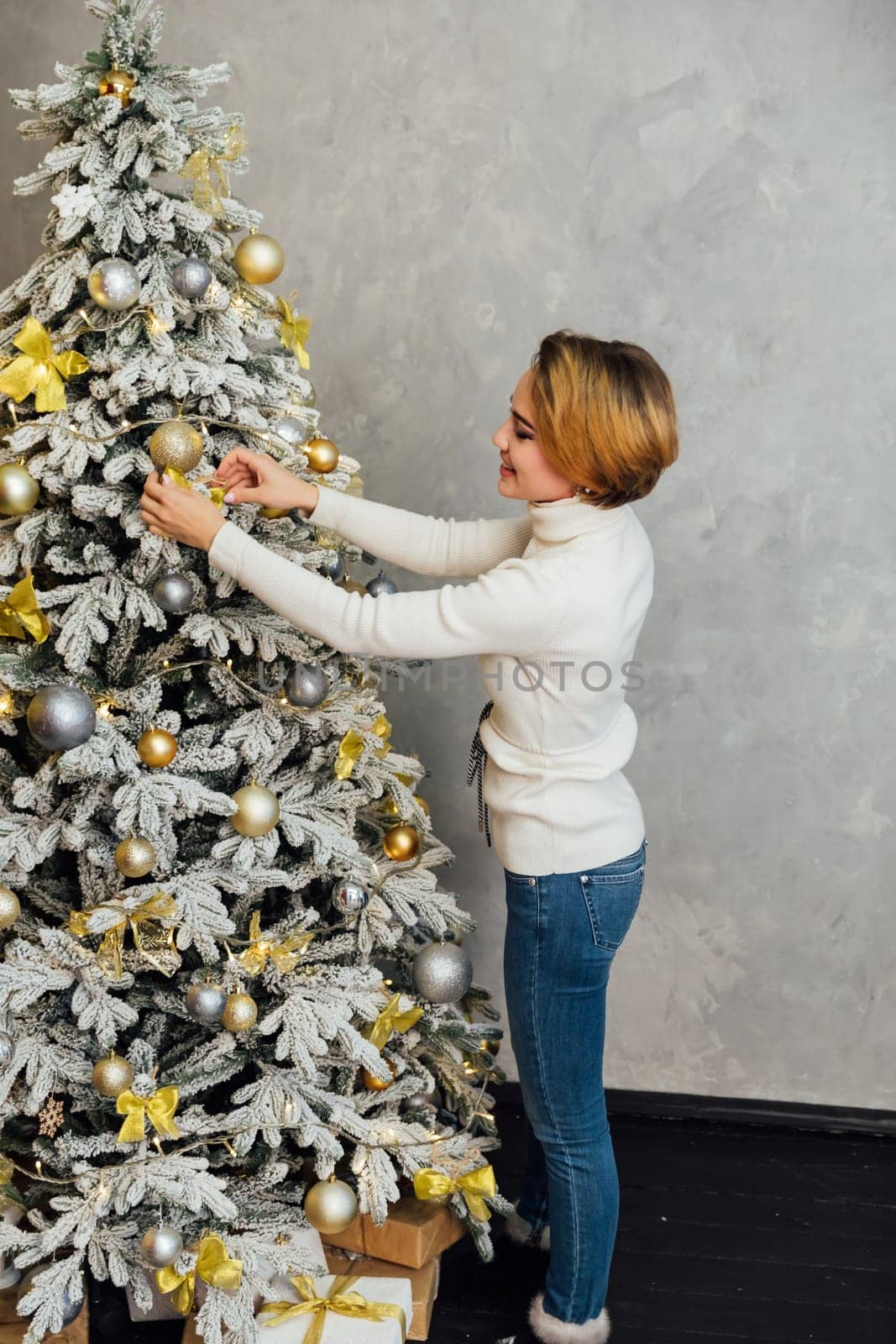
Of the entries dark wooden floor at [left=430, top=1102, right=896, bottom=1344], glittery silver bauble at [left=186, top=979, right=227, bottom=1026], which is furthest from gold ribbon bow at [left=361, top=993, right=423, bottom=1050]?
dark wooden floor at [left=430, top=1102, right=896, bottom=1344]

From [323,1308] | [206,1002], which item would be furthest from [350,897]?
[323,1308]

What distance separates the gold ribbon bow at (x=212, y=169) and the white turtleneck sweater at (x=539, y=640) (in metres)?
0.41

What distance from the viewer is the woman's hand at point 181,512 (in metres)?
1.42

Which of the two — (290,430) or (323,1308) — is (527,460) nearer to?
(290,430)

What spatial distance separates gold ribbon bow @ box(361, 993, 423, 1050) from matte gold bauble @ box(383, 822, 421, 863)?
217 mm

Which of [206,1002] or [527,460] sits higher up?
[527,460]

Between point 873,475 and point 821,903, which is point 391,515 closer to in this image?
point 873,475

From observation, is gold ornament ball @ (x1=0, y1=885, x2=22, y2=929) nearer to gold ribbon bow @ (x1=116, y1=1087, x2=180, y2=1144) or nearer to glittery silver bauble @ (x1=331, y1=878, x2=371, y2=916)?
gold ribbon bow @ (x1=116, y1=1087, x2=180, y2=1144)

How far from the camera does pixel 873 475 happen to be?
2105mm

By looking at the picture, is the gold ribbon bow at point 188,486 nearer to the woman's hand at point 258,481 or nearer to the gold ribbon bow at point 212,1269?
the woman's hand at point 258,481

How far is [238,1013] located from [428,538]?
725 millimetres

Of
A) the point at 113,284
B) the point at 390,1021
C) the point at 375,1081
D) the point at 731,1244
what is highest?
the point at 113,284

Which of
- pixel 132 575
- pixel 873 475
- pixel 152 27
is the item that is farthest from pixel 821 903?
pixel 152 27

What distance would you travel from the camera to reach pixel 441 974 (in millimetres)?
1729
